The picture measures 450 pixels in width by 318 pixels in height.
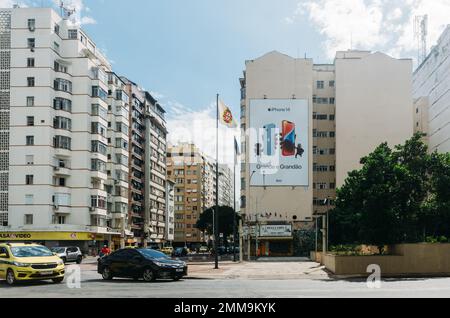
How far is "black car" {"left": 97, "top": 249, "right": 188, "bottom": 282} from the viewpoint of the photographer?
24.4 meters

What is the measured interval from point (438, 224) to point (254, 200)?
51.7m

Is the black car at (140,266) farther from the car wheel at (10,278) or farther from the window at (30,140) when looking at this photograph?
the window at (30,140)

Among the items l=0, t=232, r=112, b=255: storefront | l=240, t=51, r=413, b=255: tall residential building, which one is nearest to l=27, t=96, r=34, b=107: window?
l=0, t=232, r=112, b=255: storefront

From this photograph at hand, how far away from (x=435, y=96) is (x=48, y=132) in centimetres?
5437

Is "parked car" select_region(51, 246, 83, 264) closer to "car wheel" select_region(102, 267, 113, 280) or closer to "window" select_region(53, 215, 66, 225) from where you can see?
"car wheel" select_region(102, 267, 113, 280)

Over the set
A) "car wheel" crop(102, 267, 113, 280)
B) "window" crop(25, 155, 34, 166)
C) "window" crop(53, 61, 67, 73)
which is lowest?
"car wheel" crop(102, 267, 113, 280)

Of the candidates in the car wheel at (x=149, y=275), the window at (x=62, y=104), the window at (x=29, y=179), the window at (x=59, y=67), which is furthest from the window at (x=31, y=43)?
the car wheel at (x=149, y=275)

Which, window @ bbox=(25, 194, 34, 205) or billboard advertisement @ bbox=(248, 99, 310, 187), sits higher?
billboard advertisement @ bbox=(248, 99, 310, 187)

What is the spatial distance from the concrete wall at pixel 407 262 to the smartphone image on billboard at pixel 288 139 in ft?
179

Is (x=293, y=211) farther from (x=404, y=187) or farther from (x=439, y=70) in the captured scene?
(x=404, y=187)

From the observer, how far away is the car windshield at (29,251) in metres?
23.0

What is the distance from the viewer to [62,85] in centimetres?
7819

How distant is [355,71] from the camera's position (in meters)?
89.8

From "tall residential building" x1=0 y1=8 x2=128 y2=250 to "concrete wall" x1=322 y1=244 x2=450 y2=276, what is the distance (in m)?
53.1
